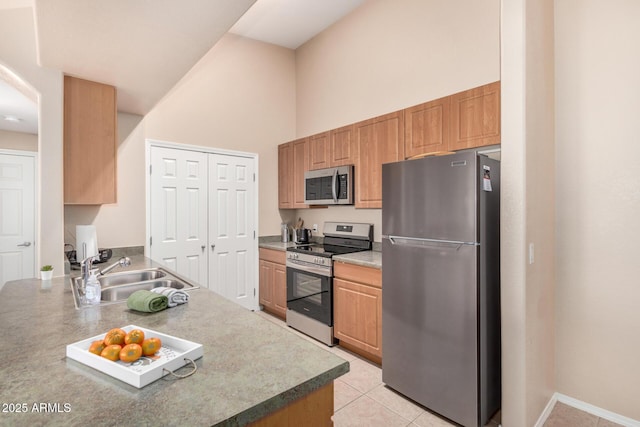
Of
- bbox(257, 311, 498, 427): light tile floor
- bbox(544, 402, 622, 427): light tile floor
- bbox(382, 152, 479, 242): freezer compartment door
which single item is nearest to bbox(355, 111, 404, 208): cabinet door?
bbox(382, 152, 479, 242): freezer compartment door

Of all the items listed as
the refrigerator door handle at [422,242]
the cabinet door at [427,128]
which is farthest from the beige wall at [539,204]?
the cabinet door at [427,128]

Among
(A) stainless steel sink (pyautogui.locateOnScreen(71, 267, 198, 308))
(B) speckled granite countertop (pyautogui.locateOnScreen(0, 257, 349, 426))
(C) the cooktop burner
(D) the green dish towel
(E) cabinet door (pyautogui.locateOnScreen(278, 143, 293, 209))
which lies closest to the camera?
(B) speckled granite countertop (pyautogui.locateOnScreen(0, 257, 349, 426))

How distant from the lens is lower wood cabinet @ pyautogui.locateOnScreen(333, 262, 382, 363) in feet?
8.86

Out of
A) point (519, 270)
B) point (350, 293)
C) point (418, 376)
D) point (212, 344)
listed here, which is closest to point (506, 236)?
point (519, 270)

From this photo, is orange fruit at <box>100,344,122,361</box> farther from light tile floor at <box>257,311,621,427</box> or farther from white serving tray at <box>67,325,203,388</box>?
light tile floor at <box>257,311,621,427</box>

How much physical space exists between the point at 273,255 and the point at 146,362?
3055 millimetres

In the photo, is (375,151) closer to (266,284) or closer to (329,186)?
(329,186)

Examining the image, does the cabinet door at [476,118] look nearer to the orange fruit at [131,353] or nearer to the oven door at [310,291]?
the oven door at [310,291]

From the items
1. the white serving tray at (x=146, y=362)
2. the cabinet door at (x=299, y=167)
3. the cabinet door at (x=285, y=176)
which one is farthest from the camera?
the cabinet door at (x=285, y=176)

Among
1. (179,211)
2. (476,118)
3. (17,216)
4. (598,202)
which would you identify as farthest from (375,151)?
(17,216)

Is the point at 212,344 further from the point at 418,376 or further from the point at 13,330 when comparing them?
the point at 418,376

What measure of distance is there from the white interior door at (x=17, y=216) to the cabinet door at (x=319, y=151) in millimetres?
2521

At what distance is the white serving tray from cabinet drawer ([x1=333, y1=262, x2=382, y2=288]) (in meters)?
1.86

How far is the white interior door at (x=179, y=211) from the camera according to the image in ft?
11.4
